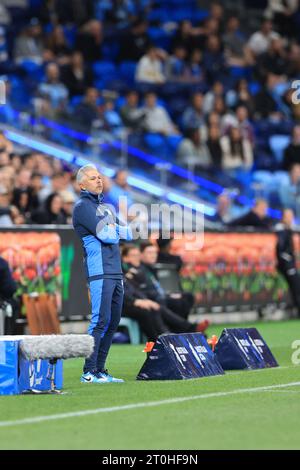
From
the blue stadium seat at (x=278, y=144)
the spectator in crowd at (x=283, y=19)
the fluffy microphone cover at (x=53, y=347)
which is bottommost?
the fluffy microphone cover at (x=53, y=347)

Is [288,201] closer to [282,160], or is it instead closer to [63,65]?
[282,160]

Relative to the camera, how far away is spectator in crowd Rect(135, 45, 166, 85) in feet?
95.9

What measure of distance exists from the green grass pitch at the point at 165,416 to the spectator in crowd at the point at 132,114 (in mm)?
12396

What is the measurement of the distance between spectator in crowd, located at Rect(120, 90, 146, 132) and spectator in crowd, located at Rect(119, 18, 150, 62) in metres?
2.99

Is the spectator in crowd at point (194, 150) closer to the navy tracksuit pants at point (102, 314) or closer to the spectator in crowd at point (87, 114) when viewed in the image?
the spectator in crowd at point (87, 114)

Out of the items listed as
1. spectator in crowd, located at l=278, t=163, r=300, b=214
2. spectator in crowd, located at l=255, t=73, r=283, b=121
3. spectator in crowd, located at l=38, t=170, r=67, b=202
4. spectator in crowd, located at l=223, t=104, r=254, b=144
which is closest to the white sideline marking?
spectator in crowd, located at l=38, t=170, r=67, b=202

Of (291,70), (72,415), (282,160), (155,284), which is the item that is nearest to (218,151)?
(282,160)

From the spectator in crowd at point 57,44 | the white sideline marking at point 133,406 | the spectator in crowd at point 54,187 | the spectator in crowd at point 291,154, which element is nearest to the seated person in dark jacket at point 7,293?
the spectator in crowd at point 54,187

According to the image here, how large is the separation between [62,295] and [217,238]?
15.3 ft

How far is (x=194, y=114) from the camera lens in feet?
92.7

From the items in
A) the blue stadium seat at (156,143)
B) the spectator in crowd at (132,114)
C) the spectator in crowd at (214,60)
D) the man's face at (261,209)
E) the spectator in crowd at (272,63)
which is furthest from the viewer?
the spectator in crowd at (272,63)

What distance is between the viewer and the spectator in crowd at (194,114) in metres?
27.9

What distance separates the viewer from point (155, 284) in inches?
732

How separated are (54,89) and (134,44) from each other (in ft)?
17.0
